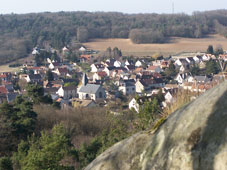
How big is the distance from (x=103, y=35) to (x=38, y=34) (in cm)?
1476

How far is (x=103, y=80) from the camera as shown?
37.9 meters

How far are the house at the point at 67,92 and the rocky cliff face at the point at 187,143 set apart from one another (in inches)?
1109

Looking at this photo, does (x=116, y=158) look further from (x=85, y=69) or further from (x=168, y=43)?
(x=168, y=43)

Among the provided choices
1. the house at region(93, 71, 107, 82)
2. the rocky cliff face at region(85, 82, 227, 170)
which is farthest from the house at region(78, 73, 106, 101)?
the rocky cliff face at region(85, 82, 227, 170)

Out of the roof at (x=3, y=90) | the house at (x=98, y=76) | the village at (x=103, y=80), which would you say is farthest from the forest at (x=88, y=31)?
the roof at (x=3, y=90)

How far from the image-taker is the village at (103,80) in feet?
88.2

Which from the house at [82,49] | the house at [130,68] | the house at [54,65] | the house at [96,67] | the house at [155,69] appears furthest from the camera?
the house at [82,49]

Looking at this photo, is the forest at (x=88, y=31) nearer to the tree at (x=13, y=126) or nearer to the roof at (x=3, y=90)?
the roof at (x=3, y=90)

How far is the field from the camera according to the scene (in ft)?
200

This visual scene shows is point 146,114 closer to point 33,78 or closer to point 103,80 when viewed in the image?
point 103,80

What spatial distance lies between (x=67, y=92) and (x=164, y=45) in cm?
3948

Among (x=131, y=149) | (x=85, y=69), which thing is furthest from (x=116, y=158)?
(x=85, y=69)

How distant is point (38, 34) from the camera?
78812 mm

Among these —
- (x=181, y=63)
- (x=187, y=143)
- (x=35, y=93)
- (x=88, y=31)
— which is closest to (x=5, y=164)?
(x=187, y=143)
